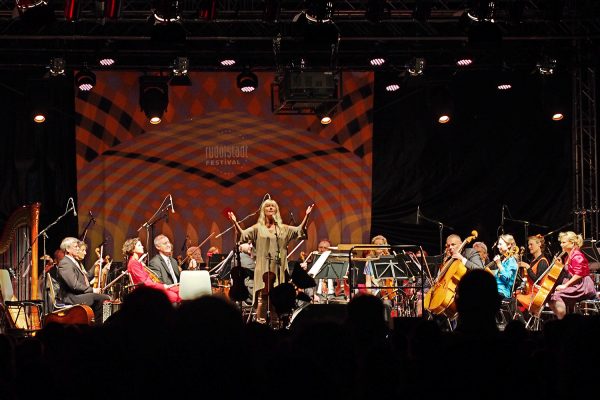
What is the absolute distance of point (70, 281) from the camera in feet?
36.0

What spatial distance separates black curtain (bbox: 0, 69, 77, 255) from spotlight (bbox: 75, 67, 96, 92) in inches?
60.1

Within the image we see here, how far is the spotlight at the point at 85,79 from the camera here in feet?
46.9

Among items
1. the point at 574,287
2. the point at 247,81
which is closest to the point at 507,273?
the point at 574,287

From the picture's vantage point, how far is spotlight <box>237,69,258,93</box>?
48.3 feet

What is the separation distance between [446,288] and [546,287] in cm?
125

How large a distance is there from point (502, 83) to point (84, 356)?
1343 cm

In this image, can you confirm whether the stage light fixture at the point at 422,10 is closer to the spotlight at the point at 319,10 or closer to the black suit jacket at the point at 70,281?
the spotlight at the point at 319,10

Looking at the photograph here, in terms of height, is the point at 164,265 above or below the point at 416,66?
below

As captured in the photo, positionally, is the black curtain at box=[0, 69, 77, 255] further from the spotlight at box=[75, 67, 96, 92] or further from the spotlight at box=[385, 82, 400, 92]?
the spotlight at box=[385, 82, 400, 92]

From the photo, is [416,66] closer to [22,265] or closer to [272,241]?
[272,241]

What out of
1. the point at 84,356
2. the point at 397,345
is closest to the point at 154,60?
the point at 397,345

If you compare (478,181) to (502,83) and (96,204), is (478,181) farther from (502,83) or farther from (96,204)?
(96,204)

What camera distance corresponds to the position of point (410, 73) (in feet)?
47.2

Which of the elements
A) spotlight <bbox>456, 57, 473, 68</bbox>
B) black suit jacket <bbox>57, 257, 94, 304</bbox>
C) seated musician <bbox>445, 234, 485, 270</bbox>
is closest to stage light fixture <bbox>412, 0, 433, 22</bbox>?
spotlight <bbox>456, 57, 473, 68</bbox>
